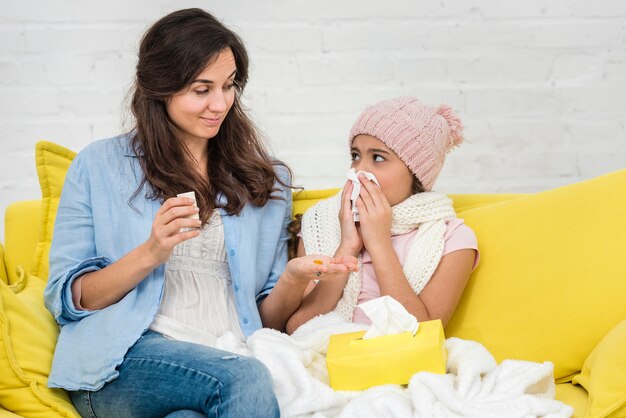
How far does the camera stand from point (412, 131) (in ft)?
6.83

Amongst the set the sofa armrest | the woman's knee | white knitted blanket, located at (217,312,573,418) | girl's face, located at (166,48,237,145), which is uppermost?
girl's face, located at (166,48,237,145)

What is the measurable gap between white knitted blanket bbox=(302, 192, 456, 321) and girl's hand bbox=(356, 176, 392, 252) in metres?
0.06

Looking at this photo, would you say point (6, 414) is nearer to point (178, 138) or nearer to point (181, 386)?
point (181, 386)

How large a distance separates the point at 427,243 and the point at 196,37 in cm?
71

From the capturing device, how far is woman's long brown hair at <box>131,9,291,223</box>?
1.96 m

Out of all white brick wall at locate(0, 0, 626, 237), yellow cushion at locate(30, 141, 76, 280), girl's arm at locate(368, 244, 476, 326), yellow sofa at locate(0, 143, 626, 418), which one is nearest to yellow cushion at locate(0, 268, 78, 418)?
yellow sofa at locate(0, 143, 626, 418)

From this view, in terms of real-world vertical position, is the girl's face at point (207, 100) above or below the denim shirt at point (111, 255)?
above

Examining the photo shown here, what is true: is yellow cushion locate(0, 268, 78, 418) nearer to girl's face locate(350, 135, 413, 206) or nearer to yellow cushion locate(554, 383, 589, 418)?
girl's face locate(350, 135, 413, 206)

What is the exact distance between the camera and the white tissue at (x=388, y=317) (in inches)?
70.0

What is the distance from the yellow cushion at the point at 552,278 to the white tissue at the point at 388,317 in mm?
328

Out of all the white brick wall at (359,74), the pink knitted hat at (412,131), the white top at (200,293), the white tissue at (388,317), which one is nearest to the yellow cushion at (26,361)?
the white top at (200,293)

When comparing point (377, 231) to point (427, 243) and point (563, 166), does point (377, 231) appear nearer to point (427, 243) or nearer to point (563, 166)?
point (427, 243)

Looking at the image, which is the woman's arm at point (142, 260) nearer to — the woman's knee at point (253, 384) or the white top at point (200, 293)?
the white top at point (200, 293)

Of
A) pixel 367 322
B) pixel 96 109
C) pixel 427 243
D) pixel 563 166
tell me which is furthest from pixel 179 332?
pixel 563 166
